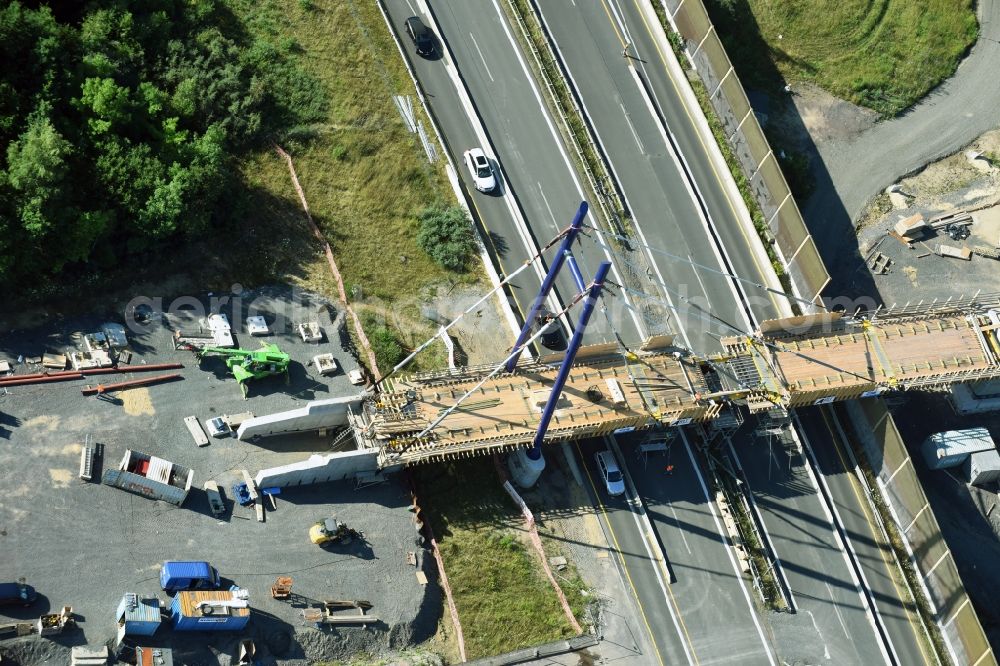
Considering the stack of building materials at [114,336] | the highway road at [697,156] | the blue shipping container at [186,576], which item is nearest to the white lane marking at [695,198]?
the highway road at [697,156]

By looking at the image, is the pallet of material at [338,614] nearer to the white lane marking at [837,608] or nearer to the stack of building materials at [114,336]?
the stack of building materials at [114,336]

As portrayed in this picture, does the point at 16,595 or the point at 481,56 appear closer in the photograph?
the point at 16,595

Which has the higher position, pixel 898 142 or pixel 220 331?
pixel 898 142

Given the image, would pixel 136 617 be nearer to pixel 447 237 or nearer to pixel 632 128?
pixel 447 237

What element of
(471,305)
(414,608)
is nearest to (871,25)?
(471,305)

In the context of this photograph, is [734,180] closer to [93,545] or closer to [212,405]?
[212,405]

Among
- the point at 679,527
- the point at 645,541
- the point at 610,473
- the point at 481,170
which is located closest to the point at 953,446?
the point at 679,527

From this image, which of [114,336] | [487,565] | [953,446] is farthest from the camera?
[953,446]
